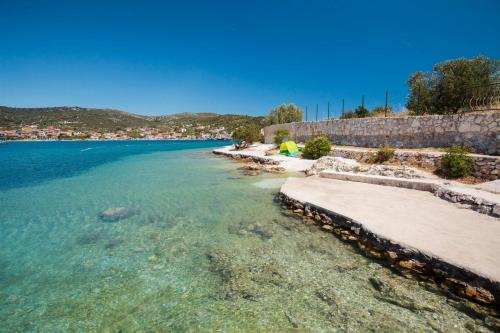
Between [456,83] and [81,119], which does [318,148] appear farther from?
[81,119]

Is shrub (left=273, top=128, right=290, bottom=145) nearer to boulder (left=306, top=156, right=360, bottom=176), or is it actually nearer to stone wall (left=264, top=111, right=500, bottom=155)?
stone wall (left=264, top=111, right=500, bottom=155)

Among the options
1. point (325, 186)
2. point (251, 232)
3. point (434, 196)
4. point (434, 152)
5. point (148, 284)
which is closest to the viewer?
point (148, 284)

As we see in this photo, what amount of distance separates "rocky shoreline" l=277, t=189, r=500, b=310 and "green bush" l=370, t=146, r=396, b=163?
11170 mm

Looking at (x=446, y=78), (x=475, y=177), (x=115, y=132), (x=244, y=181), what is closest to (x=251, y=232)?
(x=244, y=181)

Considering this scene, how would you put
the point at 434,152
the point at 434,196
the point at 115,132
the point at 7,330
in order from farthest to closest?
the point at 115,132
the point at 434,152
the point at 434,196
the point at 7,330

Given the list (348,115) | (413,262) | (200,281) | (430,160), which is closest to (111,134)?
(348,115)

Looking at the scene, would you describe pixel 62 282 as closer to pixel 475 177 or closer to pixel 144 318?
pixel 144 318

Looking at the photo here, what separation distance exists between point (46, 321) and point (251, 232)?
5.36 metres

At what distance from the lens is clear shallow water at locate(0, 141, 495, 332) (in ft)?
14.8

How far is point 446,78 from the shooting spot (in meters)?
20.1

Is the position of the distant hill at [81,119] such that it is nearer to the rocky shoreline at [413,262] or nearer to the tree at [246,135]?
the tree at [246,135]

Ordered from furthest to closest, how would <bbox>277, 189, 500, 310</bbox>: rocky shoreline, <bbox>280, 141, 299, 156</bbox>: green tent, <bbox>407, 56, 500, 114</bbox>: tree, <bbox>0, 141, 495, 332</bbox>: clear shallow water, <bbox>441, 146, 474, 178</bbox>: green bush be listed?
<bbox>280, 141, 299, 156</bbox>: green tent, <bbox>407, 56, 500, 114</bbox>: tree, <bbox>441, 146, 474, 178</bbox>: green bush, <bbox>277, 189, 500, 310</bbox>: rocky shoreline, <bbox>0, 141, 495, 332</bbox>: clear shallow water

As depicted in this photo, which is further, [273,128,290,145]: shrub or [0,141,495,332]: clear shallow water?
[273,128,290,145]: shrub

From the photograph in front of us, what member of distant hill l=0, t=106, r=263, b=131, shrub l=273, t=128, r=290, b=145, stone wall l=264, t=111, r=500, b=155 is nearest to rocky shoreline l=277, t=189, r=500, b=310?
stone wall l=264, t=111, r=500, b=155
